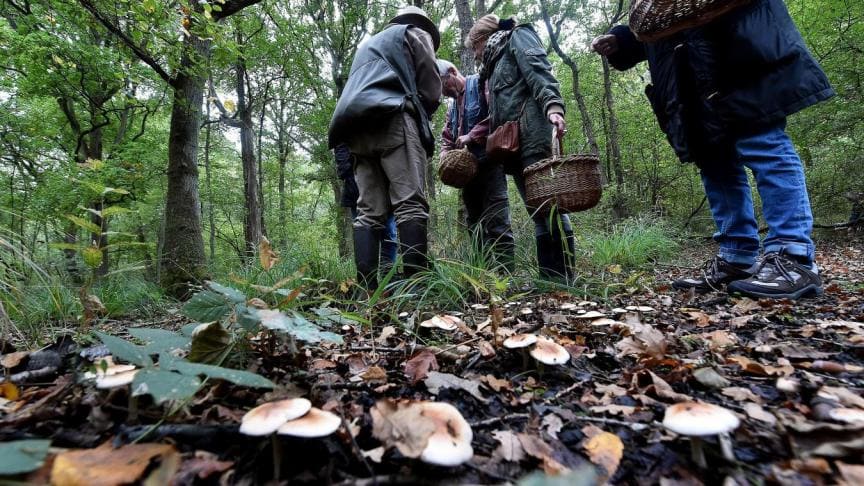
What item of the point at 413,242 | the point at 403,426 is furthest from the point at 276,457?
the point at 413,242

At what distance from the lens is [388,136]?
94.0 inches

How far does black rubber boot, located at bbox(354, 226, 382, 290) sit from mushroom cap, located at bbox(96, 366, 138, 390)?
163cm

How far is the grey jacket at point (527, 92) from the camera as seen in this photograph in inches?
103

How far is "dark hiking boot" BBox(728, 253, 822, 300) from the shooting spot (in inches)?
73.3

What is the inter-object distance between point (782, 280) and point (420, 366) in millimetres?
1992

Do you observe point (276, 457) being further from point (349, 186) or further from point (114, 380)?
point (349, 186)

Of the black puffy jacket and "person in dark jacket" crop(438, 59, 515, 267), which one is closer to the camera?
the black puffy jacket

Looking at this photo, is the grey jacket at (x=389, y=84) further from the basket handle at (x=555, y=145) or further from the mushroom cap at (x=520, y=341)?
the mushroom cap at (x=520, y=341)

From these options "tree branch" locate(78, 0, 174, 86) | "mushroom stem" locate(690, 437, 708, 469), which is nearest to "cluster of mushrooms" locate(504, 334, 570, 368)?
"mushroom stem" locate(690, 437, 708, 469)

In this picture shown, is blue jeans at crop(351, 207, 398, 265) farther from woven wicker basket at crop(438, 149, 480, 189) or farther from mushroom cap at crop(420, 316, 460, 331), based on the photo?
mushroom cap at crop(420, 316, 460, 331)

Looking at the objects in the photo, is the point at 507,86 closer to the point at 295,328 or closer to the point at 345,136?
the point at 345,136

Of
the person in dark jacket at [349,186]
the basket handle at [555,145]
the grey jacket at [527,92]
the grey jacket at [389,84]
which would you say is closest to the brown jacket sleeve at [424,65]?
the grey jacket at [389,84]

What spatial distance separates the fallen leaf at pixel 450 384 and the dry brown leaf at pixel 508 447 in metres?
0.17

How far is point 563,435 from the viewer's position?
808 mm
